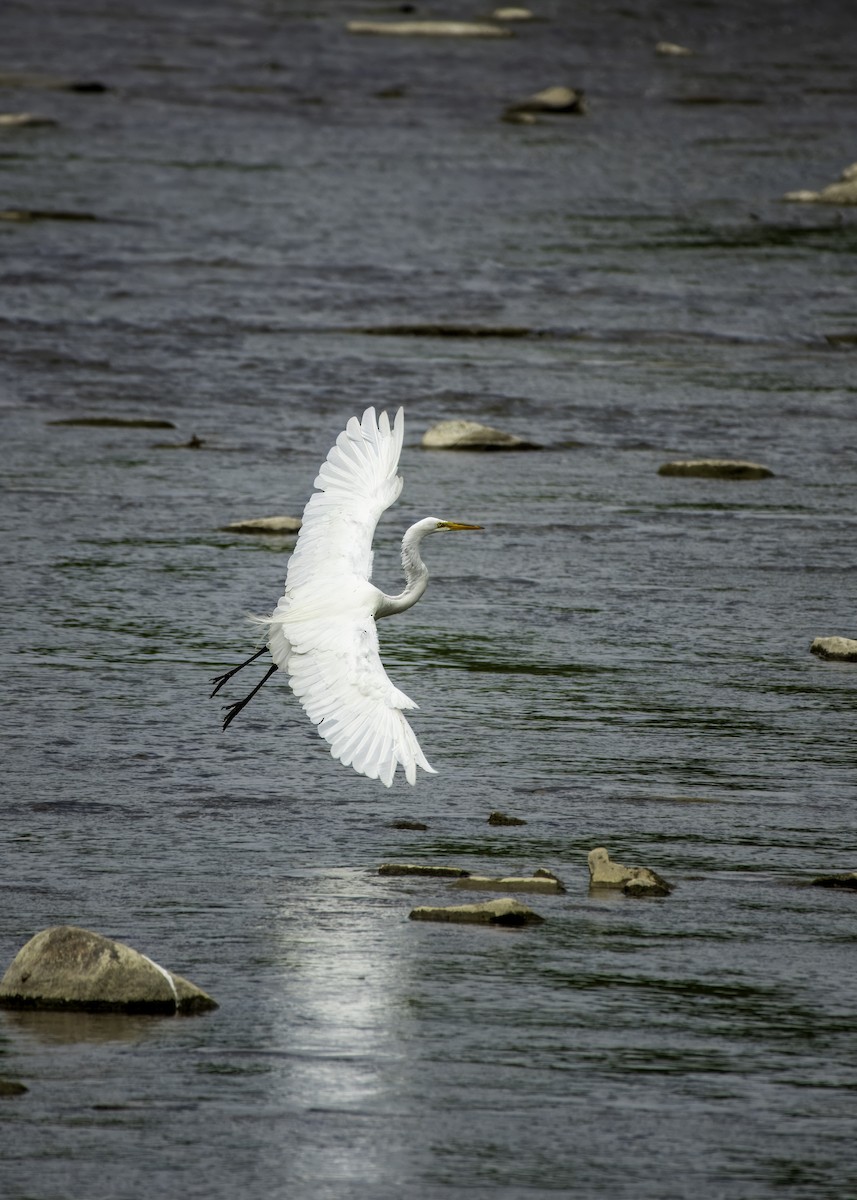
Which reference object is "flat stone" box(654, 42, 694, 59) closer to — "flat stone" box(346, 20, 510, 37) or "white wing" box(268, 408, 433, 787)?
"flat stone" box(346, 20, 510, 37)

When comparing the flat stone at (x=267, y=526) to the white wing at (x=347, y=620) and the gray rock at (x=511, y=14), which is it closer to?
the white wing at (x=347, y=620)

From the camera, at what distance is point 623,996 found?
6.21m

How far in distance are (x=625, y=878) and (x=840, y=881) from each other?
64 centimetres

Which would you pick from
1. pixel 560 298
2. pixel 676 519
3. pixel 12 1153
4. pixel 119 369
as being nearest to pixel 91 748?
pixel 12 1153

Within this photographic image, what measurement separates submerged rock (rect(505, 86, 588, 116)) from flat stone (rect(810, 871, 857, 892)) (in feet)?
72.2

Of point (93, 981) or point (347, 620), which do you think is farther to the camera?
point (347, 620)

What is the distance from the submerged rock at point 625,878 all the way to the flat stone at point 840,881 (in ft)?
1.44

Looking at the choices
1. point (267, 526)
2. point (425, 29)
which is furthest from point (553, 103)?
point (267, 526)

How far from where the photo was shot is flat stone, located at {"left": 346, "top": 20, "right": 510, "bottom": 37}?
119 feet

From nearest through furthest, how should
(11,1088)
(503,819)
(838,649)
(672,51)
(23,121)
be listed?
(11,1088)
(503,819)
(838,649)
(23,121)
(672,51)

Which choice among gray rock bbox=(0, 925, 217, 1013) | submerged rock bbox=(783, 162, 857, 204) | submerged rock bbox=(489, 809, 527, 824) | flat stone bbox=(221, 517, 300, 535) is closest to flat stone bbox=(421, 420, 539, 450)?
flat stone bbox=(221, 517, 300, 535)

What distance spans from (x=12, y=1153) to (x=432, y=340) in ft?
39.9

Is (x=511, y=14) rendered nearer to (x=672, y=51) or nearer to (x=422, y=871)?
(x=672, y=51)

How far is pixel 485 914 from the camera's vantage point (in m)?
6.79
